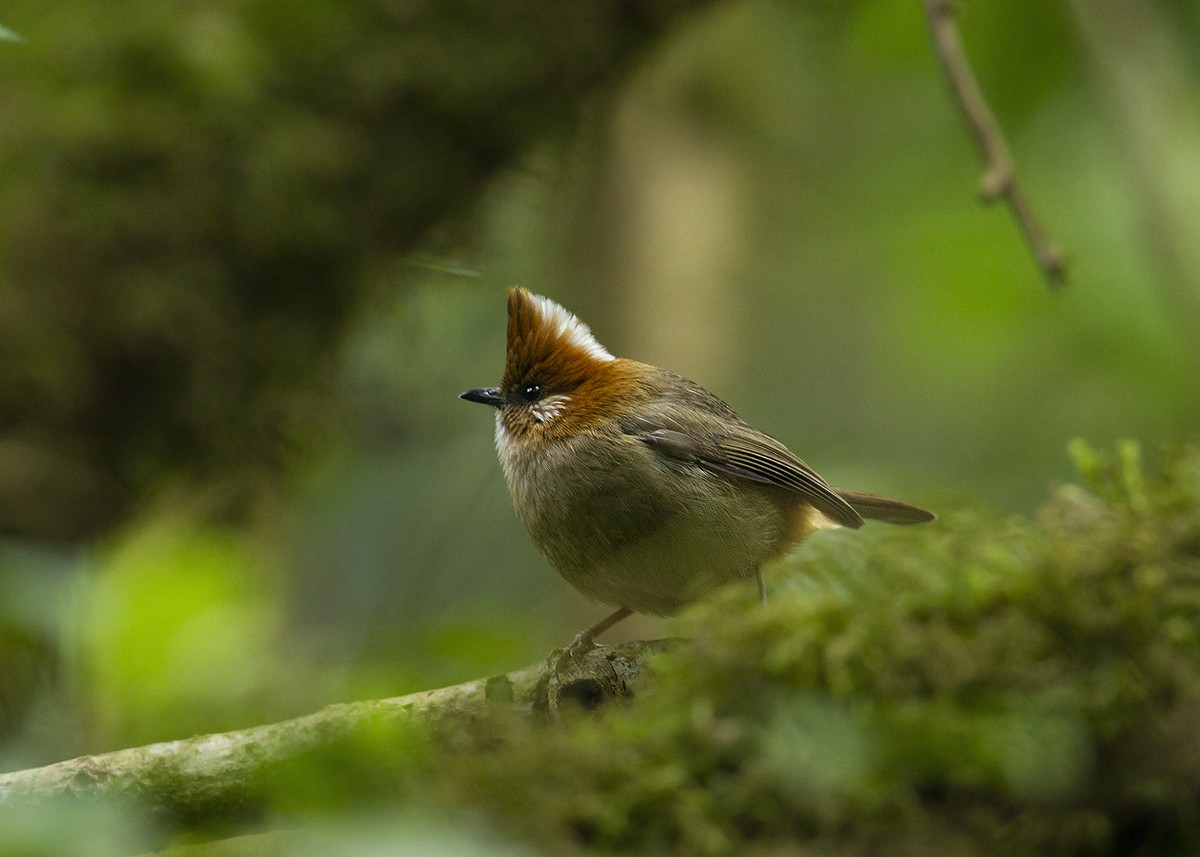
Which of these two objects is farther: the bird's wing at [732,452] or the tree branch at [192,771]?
the bird's wing at [732,452]

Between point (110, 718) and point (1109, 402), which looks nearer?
point (110, 718)

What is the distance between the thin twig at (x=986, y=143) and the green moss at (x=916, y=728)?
1.65 metres

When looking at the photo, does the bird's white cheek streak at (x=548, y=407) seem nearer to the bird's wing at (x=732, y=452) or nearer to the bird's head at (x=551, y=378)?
the bird's head at (x=551, y=378)

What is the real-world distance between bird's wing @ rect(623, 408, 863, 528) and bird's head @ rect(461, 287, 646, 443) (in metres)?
0.15

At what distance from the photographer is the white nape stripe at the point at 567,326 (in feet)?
13.2

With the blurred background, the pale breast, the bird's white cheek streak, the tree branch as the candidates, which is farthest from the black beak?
the tree branch

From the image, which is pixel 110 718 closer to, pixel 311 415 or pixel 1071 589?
pixel 1071 589

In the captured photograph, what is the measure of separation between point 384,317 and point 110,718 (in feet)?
10.4

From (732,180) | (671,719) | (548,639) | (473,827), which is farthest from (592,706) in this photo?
(732,180)

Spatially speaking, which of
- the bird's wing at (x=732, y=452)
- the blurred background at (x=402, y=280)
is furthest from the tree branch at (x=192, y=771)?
the bird's wing at (x=732, y=452)

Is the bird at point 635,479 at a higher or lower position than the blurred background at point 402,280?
lower

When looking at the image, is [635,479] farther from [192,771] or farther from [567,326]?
[192,771]

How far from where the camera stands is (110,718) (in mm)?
3252

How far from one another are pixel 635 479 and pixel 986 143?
144cm
